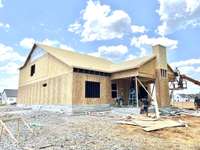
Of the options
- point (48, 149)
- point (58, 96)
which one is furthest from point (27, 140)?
point (58, 96)

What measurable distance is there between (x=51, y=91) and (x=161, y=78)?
9.60m

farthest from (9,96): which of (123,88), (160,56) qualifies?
(160,56)

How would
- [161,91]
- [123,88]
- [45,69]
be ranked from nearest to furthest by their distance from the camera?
[161,91] < [123,88] < [45,69]

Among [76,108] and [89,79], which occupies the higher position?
[89,79]

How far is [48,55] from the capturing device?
1992 centimetres

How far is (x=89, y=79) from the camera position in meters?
16.8

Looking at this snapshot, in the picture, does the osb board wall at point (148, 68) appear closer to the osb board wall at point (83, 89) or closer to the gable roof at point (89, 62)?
the gable roof at point (89, 62)

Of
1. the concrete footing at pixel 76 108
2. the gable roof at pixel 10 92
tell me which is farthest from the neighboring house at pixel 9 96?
the concrete footing at pixel 76 108

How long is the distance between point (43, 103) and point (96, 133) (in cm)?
1207

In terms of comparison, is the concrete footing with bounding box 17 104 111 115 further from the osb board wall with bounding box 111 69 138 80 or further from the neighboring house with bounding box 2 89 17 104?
the neighboring house with bounding box 2 89 17 104

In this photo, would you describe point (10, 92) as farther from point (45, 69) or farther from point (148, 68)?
point (148, 68)

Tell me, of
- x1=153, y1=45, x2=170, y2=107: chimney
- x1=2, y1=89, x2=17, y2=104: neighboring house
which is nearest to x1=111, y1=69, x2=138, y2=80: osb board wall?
x1=153, y1=45, x2=170, y2=107: chimney

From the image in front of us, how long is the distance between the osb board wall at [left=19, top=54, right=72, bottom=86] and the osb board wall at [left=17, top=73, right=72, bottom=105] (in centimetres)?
45

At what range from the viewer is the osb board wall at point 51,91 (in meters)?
16.3
